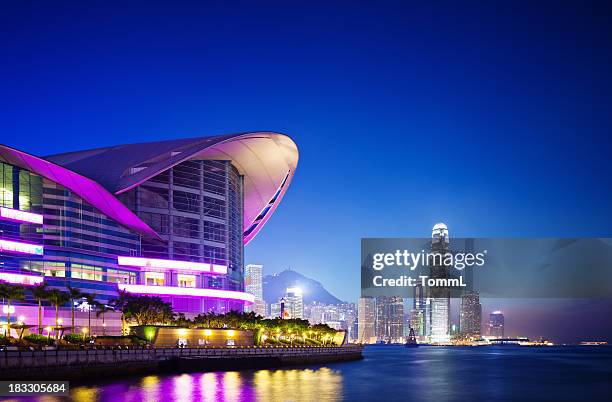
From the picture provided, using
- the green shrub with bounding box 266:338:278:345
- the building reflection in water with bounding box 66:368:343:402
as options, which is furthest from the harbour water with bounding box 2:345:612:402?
the green shrub with bounding box 266:338:278:345

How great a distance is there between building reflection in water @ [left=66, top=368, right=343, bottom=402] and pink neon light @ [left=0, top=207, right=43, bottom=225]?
33791mm

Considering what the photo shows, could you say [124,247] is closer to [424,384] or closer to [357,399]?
[424,384]

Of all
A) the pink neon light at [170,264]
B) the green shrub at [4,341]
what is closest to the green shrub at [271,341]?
the pink neon light at [170,264]

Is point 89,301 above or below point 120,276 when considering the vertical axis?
below

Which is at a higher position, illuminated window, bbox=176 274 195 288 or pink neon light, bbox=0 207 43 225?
pink neon light, bbox=0 207 43 225

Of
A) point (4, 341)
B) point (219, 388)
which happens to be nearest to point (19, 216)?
point (4, 341)

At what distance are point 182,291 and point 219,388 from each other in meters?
51.7

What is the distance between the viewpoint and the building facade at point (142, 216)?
99.5 meters

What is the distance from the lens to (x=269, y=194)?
151 meters

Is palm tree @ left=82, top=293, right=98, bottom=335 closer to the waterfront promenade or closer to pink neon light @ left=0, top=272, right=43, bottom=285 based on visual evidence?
pink neon light @ left=0, top=272, right=43, bottom=285

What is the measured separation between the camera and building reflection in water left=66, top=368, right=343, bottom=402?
58344mm

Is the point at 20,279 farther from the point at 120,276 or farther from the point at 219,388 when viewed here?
the point at 219,388

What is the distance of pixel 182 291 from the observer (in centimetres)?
11788

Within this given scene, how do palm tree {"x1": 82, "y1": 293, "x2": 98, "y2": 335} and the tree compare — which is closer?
palm tree {"x1": 82, "y1": 293, "x2": 98, "y2": 335}
